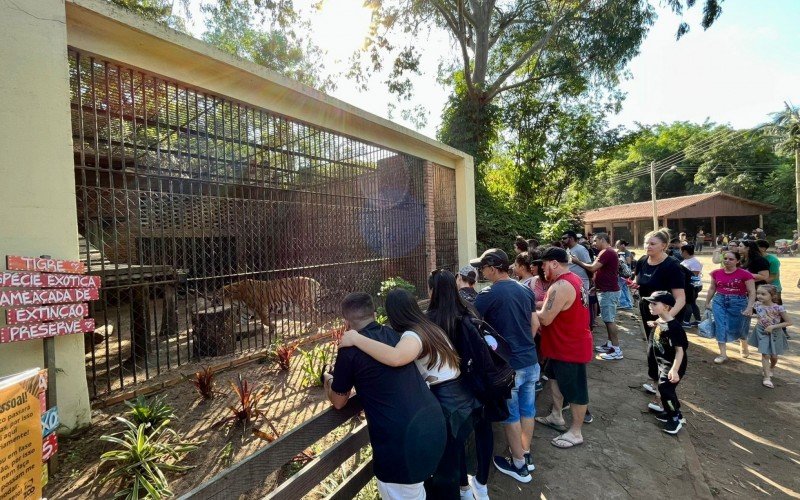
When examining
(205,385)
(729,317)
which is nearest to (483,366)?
(205,385)

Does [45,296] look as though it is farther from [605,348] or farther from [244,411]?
[605,348]

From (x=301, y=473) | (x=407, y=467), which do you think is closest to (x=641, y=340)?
(x=407, y=467)

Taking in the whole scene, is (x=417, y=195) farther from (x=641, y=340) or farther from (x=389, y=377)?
(x=389, y=377)

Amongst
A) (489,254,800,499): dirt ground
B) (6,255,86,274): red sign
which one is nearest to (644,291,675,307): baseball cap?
(489,254,800,499): dirt ground

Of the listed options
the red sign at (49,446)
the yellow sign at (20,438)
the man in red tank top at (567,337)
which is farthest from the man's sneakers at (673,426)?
the red sign at (49,446)

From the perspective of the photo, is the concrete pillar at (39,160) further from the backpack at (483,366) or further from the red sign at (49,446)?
the backpack at (483,366)

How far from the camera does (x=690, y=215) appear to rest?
84.5 feet

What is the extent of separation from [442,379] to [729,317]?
17.4 feet

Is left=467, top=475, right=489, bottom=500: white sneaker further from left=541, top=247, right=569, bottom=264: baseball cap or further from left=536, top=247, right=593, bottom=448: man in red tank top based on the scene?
left=541, top=247, right=569, bottom=264: baseball cap

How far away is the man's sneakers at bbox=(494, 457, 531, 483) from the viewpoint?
2877 millimetres

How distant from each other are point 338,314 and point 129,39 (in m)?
4.66

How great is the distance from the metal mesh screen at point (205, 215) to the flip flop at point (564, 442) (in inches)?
155

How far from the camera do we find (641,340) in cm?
640

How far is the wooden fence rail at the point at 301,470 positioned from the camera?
154 centimetres
